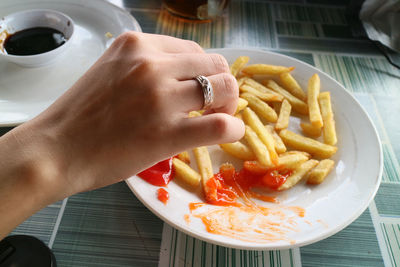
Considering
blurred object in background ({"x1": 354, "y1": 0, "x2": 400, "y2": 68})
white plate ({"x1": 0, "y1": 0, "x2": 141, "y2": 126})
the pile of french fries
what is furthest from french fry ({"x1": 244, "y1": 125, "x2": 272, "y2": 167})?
blurred object in background ({"x1": 354, "y1": 0, "x2": 400, "y2": 68})

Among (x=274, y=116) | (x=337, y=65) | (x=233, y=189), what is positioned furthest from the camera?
(x=337, y=65)

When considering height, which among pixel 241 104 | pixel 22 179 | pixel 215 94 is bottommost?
pixel 241 104

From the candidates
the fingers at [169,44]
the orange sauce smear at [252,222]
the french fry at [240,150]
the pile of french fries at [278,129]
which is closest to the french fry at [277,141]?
the pile of french fries at [278,129]

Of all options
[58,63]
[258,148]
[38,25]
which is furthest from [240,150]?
[38,25]

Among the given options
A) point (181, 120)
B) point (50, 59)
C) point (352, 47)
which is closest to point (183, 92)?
point (181, 120)

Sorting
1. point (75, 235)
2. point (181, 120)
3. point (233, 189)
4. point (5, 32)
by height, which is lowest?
point (75, 235)

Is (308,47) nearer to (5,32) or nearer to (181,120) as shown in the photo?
(181,120)

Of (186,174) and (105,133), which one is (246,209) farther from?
(105,133)
